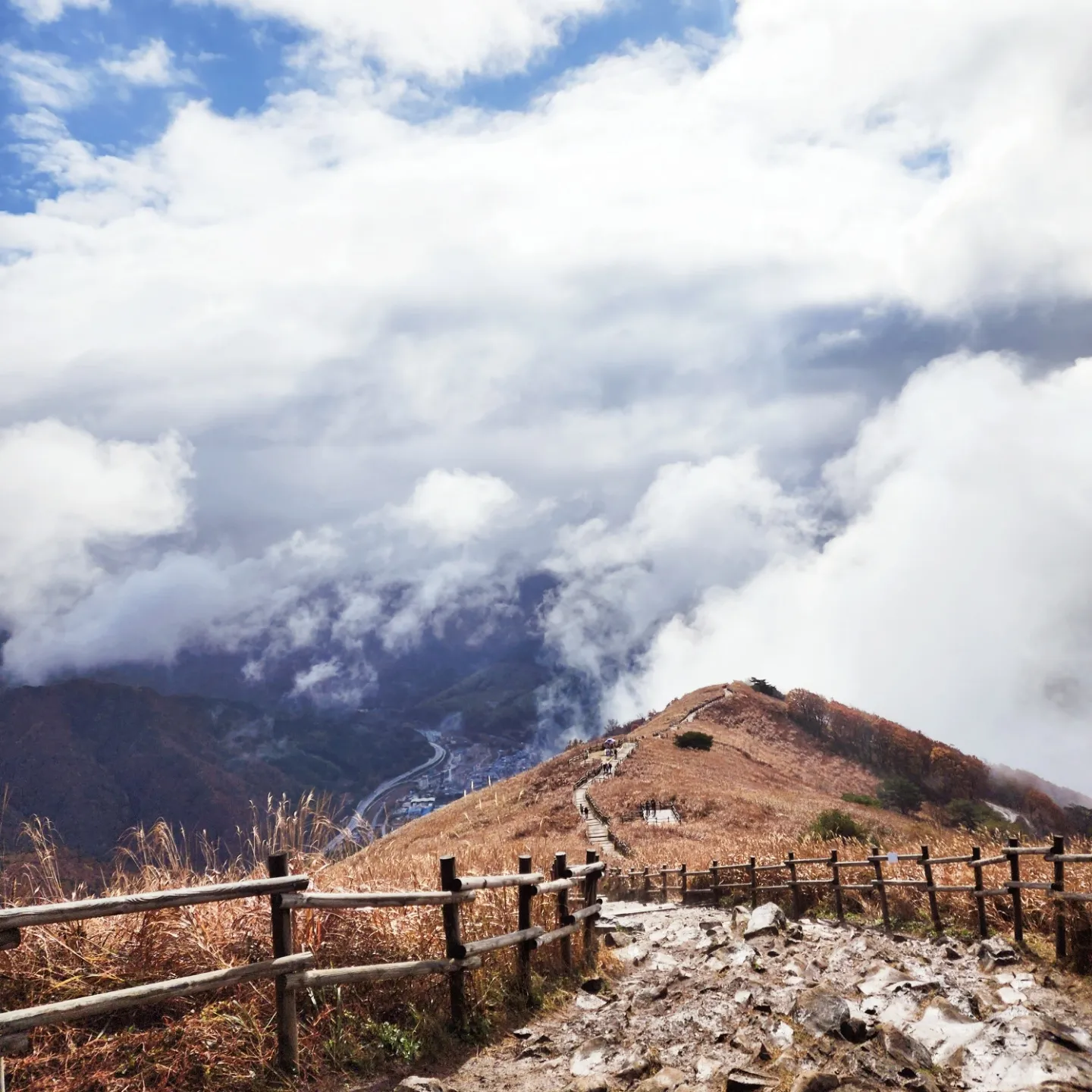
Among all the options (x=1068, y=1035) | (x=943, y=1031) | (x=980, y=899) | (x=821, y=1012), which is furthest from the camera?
(x=980, y=899)

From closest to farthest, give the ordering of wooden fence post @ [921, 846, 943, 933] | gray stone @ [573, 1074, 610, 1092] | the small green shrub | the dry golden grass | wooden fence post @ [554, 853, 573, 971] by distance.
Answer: the dry golden grass → gray stone @ [573, 1074, 610, 1092] → wooden fence post @ [554, 853, 573, 971] → wooden fence post @ [921, 846, 943, 933] → the small green shrub

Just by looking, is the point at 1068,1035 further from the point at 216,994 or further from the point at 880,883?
the point at 880,883

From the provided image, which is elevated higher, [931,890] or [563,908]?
[563,908]

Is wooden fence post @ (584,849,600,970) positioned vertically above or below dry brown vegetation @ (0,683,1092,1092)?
below

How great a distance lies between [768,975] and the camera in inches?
454

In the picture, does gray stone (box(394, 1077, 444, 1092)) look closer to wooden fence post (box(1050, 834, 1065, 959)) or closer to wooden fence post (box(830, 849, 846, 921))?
wooden fence post (box(1050, 834, 1065, 959))

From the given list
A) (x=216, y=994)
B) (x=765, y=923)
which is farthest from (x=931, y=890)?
(x=216, y=994)

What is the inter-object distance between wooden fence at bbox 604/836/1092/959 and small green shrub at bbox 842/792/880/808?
1635 inches

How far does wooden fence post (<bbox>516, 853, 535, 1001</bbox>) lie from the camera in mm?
10305

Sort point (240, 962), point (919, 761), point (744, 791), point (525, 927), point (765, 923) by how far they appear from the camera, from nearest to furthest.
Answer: point (240, 962), point (525, 927), point (765, 923), point (744, 791), point (919, 761)

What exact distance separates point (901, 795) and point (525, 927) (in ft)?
258

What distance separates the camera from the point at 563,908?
483 inches

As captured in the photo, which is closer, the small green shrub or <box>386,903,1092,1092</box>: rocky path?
<box>386,903,1092,1092</box>: rocky path

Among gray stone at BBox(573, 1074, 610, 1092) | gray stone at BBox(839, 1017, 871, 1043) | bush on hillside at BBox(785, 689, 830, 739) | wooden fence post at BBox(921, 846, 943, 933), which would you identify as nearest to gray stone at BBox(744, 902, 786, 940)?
wooden fence post at BBox(921, 846, 943, 933)
